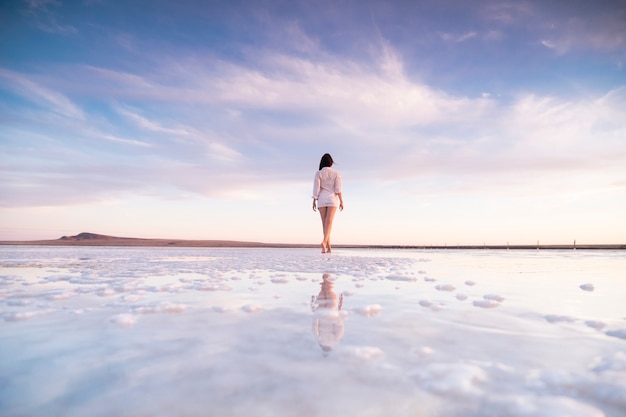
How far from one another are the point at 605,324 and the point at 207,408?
2.12 meters

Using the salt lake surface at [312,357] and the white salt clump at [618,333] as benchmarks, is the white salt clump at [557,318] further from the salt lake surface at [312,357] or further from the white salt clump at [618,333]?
the white salt clump at [618,333]

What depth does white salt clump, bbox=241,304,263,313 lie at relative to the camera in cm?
231

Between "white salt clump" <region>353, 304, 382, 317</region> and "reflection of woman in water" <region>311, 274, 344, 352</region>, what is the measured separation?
0.13 metres

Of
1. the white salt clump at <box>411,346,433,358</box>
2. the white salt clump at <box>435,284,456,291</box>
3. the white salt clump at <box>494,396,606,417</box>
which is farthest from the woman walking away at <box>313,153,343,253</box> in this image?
the white salt clump at <box>494,396,606,417</box>

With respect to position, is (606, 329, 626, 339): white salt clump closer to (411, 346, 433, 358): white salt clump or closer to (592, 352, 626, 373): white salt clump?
(592, 352, 626, 373): white salt clump

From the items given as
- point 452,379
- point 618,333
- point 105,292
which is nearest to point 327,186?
point 105,292

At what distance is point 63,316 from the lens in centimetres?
215

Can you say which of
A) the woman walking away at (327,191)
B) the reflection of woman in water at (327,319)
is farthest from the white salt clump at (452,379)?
the woman walking away at (327,191)

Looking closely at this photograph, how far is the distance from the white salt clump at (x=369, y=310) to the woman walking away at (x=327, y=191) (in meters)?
8.93

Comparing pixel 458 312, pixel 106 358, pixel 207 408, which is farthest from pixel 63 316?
pixel 458 312

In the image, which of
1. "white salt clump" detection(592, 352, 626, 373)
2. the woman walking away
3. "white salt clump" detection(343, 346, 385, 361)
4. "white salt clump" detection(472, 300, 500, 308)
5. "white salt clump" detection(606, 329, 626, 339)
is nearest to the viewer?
"white salt clump" detection(592, 352, 626, 373)

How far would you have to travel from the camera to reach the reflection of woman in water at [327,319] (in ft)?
5.43

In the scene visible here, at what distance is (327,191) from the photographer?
37.3 ft

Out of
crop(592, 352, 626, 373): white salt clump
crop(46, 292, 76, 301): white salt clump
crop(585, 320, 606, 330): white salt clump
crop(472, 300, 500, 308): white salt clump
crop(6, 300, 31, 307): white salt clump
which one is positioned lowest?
crop(6, 300, 31, 307): white salt clump
